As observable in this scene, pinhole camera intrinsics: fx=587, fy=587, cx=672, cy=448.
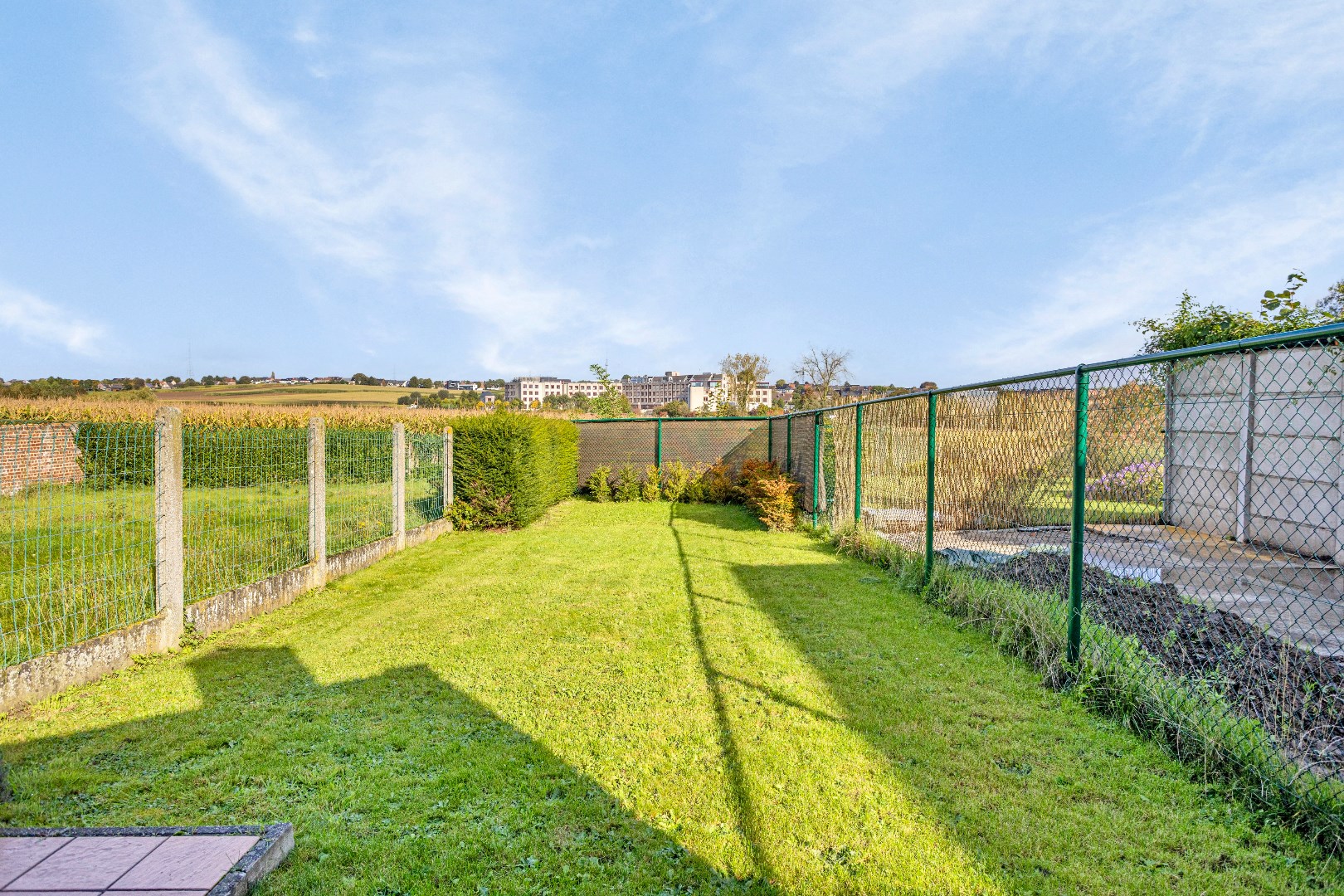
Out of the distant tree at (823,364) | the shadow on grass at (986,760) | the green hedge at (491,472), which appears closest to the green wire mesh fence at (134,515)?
the green hedge at (491,472)

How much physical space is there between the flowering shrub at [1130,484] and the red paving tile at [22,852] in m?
4.96

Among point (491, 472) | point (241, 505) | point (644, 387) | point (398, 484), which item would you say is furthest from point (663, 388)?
point (241, 505)

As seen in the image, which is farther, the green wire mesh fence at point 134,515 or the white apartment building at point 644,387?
the white apartment building at point 644,387

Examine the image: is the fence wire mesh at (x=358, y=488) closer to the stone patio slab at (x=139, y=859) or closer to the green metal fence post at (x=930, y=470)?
the stone patio slab at (x=139, y=859)

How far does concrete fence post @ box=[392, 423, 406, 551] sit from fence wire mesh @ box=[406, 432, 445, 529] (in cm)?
21

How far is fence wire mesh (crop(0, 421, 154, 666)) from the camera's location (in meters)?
3.58

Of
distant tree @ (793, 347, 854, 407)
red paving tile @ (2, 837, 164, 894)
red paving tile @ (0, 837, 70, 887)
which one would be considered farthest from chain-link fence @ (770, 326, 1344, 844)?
distant tree @ (793, 347, 854, 407)

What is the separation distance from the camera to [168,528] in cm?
411

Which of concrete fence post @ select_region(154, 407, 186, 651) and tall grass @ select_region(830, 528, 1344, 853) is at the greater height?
concrete fence post @ select_region(154, 407, 186, 651)

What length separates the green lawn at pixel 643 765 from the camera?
1924mm

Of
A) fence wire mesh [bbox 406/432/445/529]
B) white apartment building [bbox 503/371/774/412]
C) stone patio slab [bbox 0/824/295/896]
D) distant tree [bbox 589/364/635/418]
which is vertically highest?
white apartment building [bbox 503/371/774/412]

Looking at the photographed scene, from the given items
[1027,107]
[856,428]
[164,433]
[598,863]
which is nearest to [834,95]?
[1027,107]

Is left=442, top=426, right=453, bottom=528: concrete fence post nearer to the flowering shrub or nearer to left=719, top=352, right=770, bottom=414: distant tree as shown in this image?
the flowering shrub

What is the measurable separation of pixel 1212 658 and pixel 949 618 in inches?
62.9
